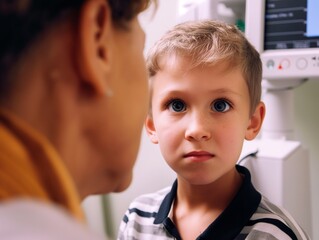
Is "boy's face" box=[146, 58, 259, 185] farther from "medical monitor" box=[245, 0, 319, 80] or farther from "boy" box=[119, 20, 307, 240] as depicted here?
"medical monitor" box=[245, 0, 319, 80]

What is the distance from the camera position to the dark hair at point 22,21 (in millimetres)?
329

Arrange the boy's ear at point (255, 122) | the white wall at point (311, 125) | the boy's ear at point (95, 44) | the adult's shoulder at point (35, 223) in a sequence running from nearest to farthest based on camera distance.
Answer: the adult's shoulder at point (35, 223) < the boy's ear at point (95, 44) < the boy's ear at point (255, 122) < the white wall at point (311, 125)

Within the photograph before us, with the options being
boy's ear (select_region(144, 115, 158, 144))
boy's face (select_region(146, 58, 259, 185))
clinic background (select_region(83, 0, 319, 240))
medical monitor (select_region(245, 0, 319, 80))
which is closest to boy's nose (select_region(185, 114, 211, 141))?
boy's face (select_region(146, 58, 259, 185))

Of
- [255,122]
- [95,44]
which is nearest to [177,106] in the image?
[255,122]

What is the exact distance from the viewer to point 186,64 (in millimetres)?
828

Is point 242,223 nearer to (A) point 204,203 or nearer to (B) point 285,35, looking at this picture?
(A) point 204,203

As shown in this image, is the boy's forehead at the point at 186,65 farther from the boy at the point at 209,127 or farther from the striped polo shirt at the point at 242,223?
the striped polo shirt at the point at 242,223

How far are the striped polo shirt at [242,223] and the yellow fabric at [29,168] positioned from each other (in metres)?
0.52

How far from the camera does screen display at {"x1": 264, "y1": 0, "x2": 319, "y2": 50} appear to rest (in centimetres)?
95

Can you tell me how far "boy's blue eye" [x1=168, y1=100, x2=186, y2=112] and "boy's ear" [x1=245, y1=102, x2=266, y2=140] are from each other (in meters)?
0.15

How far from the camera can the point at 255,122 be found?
90 centimetres

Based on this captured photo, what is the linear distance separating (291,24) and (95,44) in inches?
27.8

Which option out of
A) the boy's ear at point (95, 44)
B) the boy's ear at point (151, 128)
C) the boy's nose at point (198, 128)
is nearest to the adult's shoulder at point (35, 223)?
the boy's ear at point (95, 44)

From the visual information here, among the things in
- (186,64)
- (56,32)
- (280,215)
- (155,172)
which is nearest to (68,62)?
(56,32)
